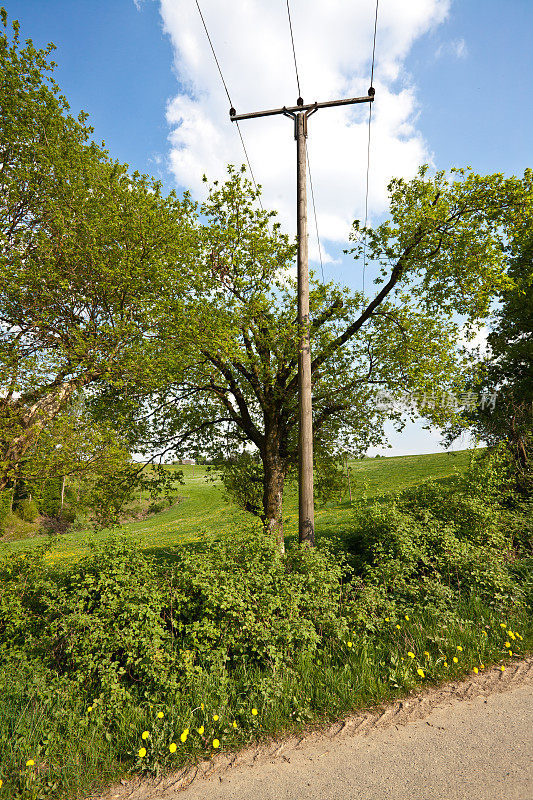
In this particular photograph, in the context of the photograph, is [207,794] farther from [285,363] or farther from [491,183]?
[491,183]

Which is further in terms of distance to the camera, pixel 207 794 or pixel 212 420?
pixel 212 420

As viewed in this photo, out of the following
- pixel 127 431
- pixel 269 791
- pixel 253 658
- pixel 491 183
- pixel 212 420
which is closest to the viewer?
pixel 269 791

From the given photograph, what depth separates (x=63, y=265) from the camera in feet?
31.1

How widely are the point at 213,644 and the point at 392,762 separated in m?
2.36

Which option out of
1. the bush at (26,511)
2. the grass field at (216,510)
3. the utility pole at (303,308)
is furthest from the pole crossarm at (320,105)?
the bush at (26,511)

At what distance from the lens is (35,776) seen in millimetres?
3475

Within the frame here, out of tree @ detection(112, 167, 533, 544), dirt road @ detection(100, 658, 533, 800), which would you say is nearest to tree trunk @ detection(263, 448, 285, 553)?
tree @ detection(112, 167, 533, 544)

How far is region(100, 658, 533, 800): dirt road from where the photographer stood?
330 centimetres

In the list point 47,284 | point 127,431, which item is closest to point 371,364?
point 127,431

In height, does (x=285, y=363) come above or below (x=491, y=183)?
below

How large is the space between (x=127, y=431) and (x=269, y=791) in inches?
397

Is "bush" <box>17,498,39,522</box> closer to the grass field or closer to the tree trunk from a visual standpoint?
the grass field

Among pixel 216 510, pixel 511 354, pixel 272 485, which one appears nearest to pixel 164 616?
pixel 272 485

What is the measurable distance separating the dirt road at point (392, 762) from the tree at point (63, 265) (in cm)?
686
